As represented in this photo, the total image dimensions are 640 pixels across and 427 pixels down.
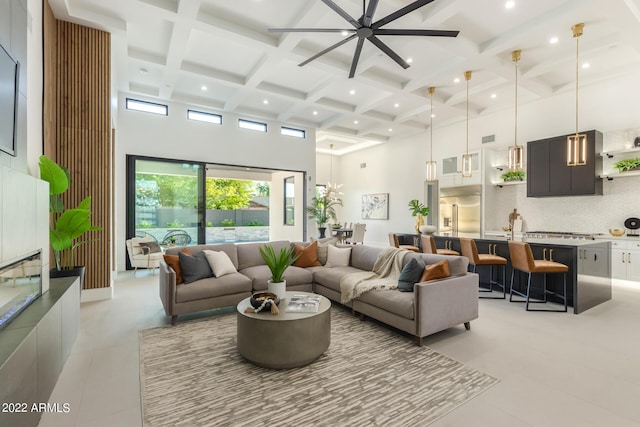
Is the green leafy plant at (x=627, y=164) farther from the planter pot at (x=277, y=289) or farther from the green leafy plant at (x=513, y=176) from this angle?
the planter pot at (x=277, y=289)

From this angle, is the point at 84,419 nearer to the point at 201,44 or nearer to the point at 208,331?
the point at 208,331

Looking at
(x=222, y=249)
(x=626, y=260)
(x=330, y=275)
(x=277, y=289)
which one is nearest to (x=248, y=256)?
(x=222, y=249)

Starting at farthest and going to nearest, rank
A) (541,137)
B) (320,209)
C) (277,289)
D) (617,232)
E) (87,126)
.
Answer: (320,209), (541,137), (617,232), (87,126), (277,289)

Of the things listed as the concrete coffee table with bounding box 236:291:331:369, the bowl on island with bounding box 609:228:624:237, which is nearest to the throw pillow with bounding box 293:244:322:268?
the concrete coffee table with bounding box 236:291:331:369

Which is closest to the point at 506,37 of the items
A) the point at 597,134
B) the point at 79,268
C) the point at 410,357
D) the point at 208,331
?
the point at 597,134

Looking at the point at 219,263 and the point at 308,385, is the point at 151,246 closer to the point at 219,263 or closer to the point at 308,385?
the point at 219,263

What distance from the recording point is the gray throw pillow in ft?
12.9

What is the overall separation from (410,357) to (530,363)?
3.52ft

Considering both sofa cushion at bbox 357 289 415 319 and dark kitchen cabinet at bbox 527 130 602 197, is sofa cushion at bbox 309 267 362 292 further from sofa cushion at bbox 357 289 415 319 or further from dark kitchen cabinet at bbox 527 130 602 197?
dark kitchen cabinet at bbox 527 130 602 197

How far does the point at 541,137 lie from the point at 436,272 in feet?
19.9

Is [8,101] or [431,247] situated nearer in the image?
[8,101]

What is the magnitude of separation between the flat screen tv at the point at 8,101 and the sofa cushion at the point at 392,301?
11.8 ft

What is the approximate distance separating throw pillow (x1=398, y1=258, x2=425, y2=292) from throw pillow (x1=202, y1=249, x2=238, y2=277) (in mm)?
2371

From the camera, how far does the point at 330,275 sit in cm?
438
